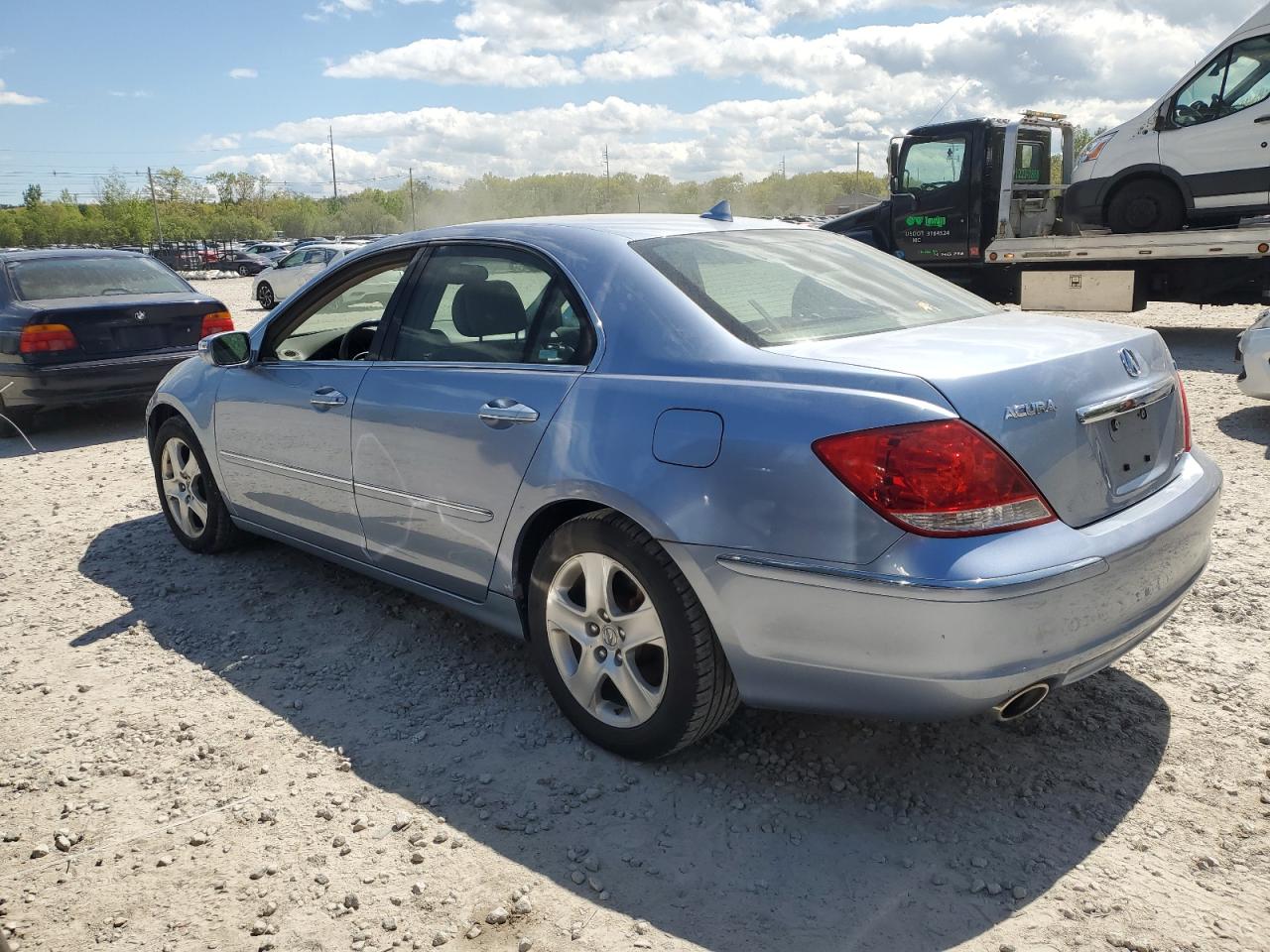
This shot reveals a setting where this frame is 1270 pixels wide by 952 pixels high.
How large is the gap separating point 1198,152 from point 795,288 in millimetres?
10806

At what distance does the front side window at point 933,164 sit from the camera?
536 inches

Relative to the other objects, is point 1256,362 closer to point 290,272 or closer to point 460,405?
point 460,405

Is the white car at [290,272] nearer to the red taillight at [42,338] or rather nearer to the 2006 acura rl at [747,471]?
the red taillight at [42,338]

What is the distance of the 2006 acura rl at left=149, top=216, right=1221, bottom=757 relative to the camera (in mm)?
2445

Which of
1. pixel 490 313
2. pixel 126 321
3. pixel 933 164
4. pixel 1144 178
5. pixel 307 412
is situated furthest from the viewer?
pixel 933 164

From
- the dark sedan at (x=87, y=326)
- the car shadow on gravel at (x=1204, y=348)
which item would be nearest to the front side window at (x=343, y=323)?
the dark sedan at (x=87, y=326)

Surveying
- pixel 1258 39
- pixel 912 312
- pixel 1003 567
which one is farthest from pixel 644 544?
pixel 1258 39

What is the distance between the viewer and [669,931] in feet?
7.89

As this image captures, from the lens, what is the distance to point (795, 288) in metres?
3.21

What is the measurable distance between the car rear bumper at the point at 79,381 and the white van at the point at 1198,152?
34.8 feet

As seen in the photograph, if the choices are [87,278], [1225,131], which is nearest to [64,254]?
[87,278]

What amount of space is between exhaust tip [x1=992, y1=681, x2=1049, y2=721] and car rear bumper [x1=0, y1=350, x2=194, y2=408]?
290 inches

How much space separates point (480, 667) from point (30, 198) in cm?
11717

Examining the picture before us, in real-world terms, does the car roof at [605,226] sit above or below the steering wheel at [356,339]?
above
